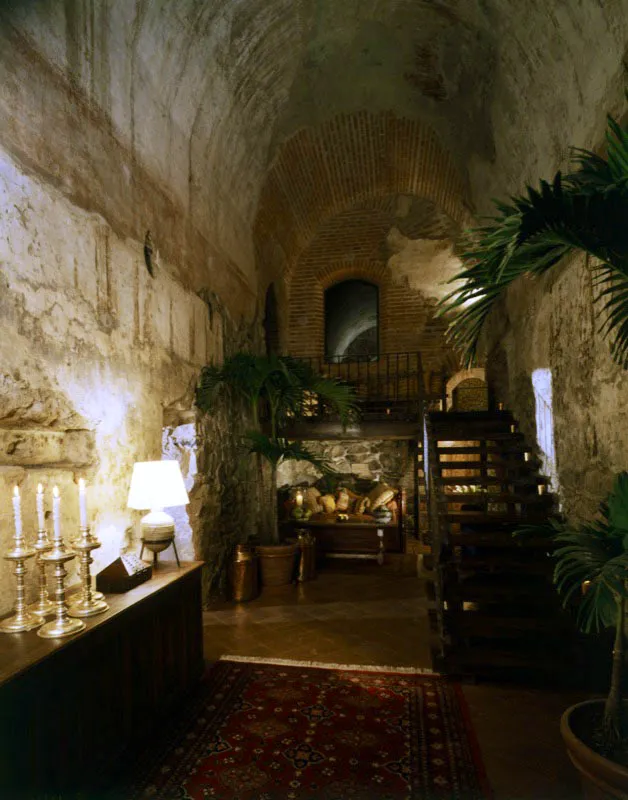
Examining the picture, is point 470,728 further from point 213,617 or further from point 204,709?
point 213,617

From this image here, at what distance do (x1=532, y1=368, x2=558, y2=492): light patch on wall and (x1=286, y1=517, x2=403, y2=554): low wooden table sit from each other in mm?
2578

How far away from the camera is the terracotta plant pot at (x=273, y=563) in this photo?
5250 mm

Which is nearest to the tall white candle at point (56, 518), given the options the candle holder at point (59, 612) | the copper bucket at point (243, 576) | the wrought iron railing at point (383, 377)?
the candle holder at point (59, 612)

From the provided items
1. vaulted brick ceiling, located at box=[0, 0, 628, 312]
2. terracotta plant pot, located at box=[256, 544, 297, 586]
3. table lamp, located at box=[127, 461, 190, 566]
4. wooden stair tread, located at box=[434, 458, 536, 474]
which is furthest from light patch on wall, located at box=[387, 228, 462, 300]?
table lamp, located at box=[127, 461, 190, 566]

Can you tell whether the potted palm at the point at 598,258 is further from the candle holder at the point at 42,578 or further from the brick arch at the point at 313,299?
the brick arch at the point at 313,299

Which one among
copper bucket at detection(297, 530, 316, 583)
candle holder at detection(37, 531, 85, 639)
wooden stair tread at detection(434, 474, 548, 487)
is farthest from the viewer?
copper bucket at detection(297, 530, 316, 583)

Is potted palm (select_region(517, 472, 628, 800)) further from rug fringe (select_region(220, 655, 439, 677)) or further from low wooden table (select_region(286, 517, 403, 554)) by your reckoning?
low wooden table (select_region(286, 517, 403, 554))

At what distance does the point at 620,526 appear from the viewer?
181 cm

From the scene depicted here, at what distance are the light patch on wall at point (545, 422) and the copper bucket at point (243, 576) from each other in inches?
118

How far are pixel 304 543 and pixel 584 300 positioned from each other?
3.79m

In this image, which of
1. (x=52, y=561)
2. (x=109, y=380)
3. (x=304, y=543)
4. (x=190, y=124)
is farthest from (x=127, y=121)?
(x=304, y=543)

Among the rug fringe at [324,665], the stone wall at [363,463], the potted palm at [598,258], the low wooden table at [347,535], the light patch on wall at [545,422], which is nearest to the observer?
the potted palm at [598,258]

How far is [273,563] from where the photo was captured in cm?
→ 526

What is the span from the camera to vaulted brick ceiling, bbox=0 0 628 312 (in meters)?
3.17
